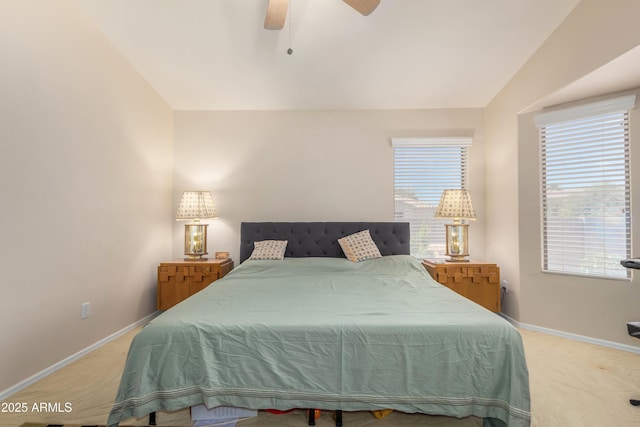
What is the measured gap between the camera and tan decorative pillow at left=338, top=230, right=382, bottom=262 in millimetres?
3233

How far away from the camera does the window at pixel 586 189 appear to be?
258 centimetres

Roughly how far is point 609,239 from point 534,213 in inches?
24.0

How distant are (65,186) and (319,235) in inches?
94.9

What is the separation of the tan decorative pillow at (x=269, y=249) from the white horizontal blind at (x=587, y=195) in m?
2.82

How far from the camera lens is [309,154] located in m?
3.71

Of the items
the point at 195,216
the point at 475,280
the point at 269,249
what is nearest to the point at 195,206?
the point at 195,216

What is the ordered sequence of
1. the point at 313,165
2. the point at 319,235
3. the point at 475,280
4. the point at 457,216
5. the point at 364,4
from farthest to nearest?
the point at 313,165 → the point at 319,235 → the point at 457,216 → the point at 475,280 → the point at 364,4

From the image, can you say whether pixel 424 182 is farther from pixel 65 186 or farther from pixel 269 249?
pixel 65 186

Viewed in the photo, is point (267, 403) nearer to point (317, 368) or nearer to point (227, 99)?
point (317, 368)

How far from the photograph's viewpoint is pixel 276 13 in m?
1.99

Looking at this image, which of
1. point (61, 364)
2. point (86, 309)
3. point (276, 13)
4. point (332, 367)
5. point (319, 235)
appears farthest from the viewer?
point (319, 235)

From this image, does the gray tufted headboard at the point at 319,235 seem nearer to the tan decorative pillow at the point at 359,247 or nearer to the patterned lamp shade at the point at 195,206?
the tan decorative pillow at the point at 359,247

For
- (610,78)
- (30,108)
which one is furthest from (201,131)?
(610,78)

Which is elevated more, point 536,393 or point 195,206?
point 195,206
